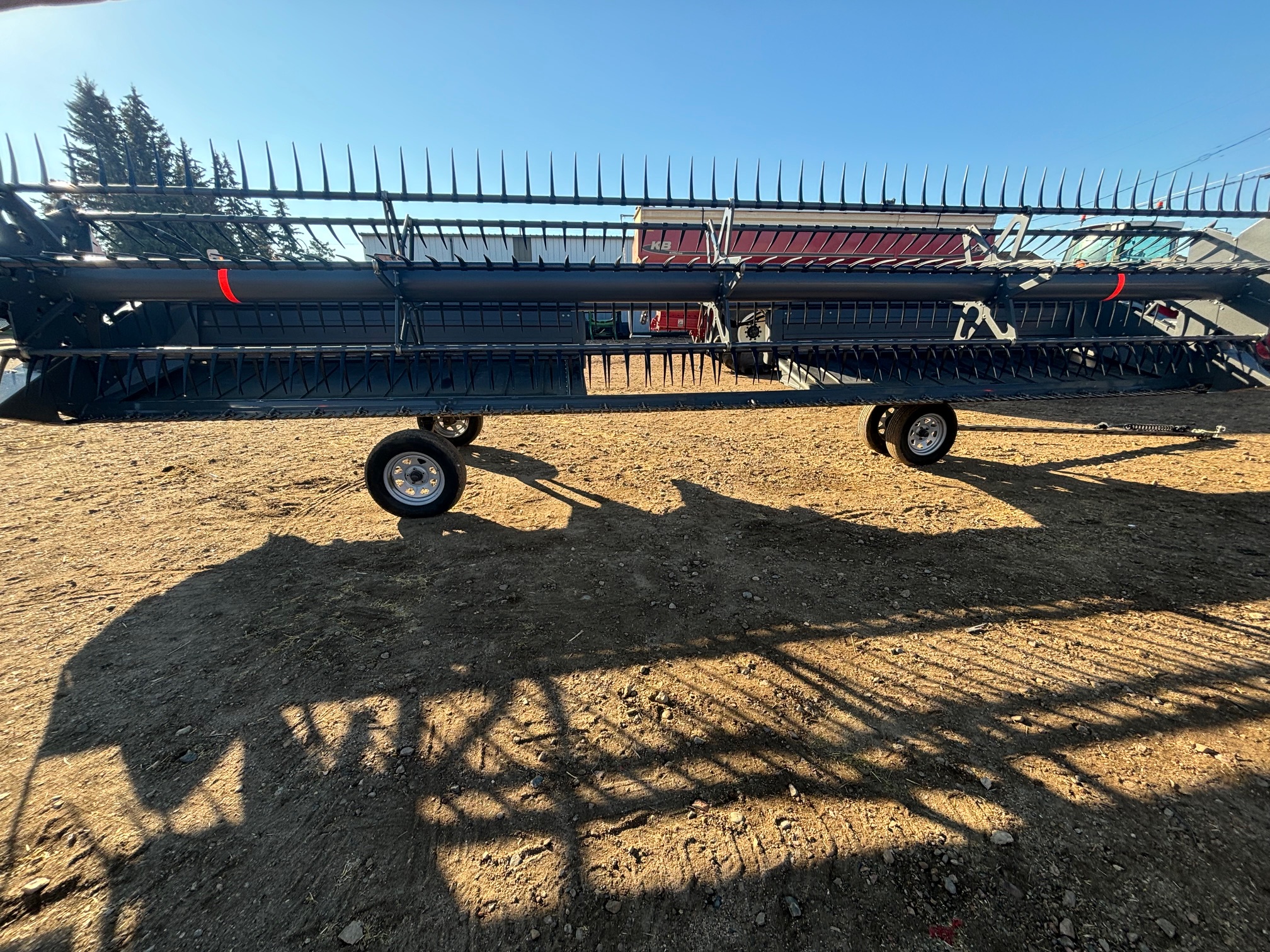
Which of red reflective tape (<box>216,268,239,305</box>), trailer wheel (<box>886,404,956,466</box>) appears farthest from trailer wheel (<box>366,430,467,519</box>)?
trailer wheel (<box>886,404,956,466</box>)

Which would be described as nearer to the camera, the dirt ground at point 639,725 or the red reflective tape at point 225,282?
the dirt ground at point 639,725

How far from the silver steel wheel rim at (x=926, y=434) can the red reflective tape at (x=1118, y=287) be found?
1939 millimetres

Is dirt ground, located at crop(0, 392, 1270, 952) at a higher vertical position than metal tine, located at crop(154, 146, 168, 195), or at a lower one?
lower

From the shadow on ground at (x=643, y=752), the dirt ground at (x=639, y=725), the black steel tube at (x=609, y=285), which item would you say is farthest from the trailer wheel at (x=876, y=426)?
the shadow on ground at (x=643, y=752)

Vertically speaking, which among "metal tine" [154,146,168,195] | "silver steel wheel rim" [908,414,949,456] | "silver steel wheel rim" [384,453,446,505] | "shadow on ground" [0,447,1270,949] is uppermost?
"metal tine" [154,146,168,195]

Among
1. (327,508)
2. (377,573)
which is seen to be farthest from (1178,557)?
(327,508)

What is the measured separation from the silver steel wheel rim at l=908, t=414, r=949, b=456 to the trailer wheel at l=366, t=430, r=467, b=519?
5.20 meters

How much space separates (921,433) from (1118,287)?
2.28 meters

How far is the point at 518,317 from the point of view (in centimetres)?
535

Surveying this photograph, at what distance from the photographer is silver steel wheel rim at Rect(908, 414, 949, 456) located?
575 cm

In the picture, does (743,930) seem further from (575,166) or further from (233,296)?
(233,296)

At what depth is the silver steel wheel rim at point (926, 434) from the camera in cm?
575

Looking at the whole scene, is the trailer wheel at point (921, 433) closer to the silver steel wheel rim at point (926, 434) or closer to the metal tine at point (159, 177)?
the silver steel wheel rim at point (926, 434)

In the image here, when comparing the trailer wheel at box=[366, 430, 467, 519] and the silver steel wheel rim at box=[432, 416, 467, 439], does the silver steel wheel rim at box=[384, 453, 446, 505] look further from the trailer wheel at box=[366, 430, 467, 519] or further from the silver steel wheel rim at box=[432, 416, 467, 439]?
the silver steel wheel rim at box=[432, 416, 467, 439]
